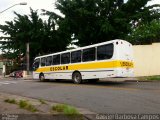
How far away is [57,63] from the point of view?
30625 mm

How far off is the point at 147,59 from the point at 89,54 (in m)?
7.41

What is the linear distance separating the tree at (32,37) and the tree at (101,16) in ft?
33.5

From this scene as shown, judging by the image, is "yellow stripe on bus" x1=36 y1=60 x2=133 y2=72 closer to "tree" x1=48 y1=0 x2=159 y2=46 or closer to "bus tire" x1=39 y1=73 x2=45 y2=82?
"bus tire" x1=39 y1=73 x2=45 y2=82

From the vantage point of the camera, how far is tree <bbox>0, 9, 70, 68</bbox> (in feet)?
185

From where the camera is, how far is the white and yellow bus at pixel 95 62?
77.5ft

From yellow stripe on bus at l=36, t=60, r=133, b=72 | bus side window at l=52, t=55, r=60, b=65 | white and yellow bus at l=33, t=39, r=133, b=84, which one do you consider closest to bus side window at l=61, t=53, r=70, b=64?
white and yellow bus at l=33, t=39, r=133, b=84

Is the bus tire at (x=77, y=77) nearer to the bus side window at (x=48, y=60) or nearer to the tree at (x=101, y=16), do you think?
the bus side window at (x=48, y=60)

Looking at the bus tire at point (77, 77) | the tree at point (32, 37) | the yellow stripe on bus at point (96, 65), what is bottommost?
the bus tire at point (77, 77)

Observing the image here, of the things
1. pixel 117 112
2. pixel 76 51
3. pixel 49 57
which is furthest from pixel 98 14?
pixel 117 112

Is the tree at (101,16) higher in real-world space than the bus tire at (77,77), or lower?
higher

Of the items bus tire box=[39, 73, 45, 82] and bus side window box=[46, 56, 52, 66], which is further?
bus tire box=[39, 73, 45, 82]

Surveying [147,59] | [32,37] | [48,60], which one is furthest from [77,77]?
[32,37]

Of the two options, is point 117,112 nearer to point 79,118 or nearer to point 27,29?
point 79,118

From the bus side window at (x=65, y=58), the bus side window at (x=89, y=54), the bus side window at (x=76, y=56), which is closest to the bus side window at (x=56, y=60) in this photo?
the bus side window at (x=65, y=58)
